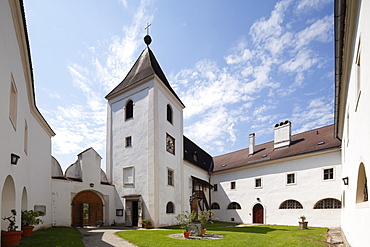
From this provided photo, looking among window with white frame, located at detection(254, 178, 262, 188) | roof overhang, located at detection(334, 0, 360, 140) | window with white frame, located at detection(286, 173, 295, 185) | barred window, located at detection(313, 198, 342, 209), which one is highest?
roof overhang, located at detection(334, 0, 360, 140)

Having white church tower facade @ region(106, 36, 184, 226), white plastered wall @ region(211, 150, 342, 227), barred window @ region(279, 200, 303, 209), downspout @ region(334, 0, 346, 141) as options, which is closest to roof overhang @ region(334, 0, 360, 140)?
downspout @ region(334, 0, 346, 141)

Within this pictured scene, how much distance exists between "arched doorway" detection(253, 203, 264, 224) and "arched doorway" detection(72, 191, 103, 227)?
14.2 meters

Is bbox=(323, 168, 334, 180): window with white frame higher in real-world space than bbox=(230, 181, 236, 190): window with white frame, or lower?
higher

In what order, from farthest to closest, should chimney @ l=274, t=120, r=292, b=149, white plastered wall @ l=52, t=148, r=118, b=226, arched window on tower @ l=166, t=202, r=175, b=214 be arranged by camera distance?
chimney @ l=274, t=120, r=292, b=149 → arched window on tower @ l=166, t=202, r=175, b=214 → white plastered wall @ l=52, t=148, r=118, b=226

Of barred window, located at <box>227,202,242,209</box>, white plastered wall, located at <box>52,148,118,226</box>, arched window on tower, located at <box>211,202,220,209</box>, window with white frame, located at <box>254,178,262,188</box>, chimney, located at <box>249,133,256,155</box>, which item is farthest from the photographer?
chimney, located at <box>249,133,256,155</box>

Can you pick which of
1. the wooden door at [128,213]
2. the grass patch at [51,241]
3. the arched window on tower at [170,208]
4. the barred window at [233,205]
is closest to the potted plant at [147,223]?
the wooden door at [128,213]

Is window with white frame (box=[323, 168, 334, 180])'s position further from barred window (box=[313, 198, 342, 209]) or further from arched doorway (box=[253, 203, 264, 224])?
arched doorway (box=[253, 203, 264, 224])

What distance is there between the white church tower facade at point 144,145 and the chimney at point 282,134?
402 inches

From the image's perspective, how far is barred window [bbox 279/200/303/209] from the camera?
2158 centimetres

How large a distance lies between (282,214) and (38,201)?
19165 millimetres

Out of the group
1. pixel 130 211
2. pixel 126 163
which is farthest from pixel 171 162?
pixel 130 211

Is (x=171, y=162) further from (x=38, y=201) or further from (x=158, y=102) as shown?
(x=38, y=201)

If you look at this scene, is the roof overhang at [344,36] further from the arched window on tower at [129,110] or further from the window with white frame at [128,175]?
the arched window on tower at [129,110]

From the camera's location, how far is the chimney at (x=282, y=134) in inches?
1001
